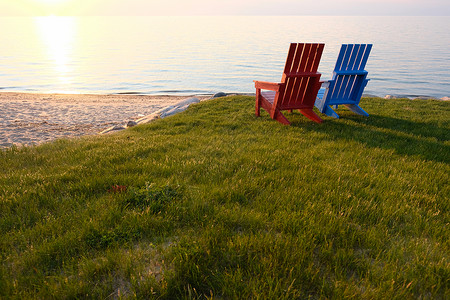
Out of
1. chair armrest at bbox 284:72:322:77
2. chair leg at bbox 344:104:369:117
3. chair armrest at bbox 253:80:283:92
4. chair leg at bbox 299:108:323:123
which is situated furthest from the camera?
chair leg at bbox 344:104:369:117

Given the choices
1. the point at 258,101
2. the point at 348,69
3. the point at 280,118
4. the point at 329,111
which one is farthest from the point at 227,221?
the point at 348,69

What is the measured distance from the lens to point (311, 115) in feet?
28.9

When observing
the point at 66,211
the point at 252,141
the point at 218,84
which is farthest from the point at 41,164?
the point at 218,84

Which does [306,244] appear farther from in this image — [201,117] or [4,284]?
[201,117]

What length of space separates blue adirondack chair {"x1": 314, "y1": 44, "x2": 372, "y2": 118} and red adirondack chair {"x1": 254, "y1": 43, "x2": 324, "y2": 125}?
0.83m

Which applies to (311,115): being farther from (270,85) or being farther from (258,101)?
(258,101)

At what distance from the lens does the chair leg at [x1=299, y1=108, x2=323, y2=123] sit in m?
8.56

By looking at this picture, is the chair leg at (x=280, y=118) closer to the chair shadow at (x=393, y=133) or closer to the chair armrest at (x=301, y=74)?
the chair shadow at (x=393, y=133)

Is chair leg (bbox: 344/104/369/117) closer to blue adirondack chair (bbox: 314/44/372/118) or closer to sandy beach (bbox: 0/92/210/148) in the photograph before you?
blue adirondack chair (bbox: 314/44/372/118)

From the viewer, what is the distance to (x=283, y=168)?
4945mm

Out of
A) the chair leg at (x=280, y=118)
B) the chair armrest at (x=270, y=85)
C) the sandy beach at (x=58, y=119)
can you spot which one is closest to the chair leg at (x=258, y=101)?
the chair armrest at (x=270, y=85)

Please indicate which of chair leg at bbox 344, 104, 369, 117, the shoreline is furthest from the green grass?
the shoreline

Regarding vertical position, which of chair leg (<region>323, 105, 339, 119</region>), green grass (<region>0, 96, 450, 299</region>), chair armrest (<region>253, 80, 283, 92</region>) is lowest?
Result: green grass (<region>0, 96, 450, 299</region>)

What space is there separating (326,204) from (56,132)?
11.9 meters
